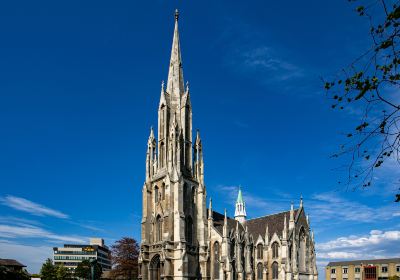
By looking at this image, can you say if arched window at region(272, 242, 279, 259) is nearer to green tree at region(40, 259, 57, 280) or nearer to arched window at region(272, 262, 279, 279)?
arched window at region(272, 262, 279, 279)

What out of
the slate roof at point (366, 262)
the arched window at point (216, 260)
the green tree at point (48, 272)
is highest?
the arched window at point (216, 260)

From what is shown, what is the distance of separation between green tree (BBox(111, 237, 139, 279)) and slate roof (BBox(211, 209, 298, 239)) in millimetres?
24858

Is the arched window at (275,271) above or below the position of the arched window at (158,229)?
below

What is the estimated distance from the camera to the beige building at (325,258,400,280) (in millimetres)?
101938

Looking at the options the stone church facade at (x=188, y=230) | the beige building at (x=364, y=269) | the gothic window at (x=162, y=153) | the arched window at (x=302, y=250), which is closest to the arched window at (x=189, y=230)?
the stone church facade at (x=188, y=230)

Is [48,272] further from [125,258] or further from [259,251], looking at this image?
[259,251]

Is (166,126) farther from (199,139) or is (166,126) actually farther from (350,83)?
(350,83)

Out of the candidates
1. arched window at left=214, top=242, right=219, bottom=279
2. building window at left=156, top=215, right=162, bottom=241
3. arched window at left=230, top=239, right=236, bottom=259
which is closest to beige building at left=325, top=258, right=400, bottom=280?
arched window at left=230, top=239, right=236, bottom=259

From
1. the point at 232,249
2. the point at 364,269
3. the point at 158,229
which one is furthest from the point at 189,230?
the point at 364,269

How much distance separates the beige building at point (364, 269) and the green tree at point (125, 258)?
203 feet

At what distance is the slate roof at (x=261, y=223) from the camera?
58.8 metres

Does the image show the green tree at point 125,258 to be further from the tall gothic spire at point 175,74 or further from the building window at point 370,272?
the building window at point 370,272

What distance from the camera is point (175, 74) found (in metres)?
57.9

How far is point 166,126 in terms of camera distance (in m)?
54.4
